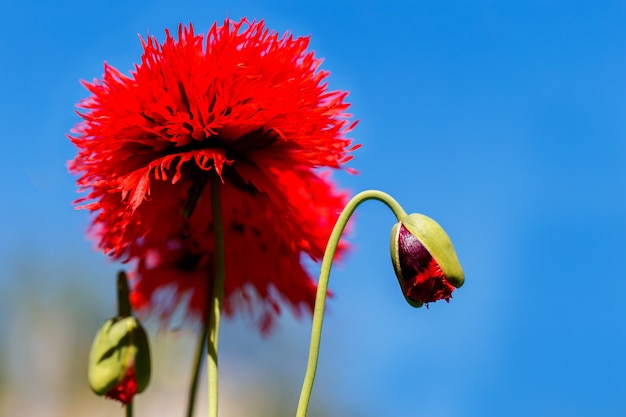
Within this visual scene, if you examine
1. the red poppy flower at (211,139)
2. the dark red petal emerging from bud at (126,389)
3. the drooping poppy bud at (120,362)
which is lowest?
the dark red petal emerging from bud at (126,389)

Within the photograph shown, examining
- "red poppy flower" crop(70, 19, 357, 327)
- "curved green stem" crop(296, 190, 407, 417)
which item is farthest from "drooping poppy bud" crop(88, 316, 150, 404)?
"curved green stem" crop(296, 190, 407, 417)

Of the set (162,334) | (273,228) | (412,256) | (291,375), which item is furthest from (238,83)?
(291,375)

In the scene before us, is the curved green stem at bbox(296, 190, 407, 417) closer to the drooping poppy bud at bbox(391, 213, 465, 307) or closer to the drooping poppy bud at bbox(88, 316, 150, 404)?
the drooping poppy bud at bbox(391, 213, 465, 307)

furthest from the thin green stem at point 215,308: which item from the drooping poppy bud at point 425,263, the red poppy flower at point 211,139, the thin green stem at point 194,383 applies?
the drooping poppy bud at point 425,263

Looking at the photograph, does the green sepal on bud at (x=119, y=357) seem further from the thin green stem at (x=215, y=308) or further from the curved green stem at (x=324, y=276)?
the curved green stem at (x=324, y=276)

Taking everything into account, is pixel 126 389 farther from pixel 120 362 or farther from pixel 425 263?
pixel 425 263

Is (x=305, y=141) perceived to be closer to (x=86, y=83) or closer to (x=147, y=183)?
(x=147, y=183)
